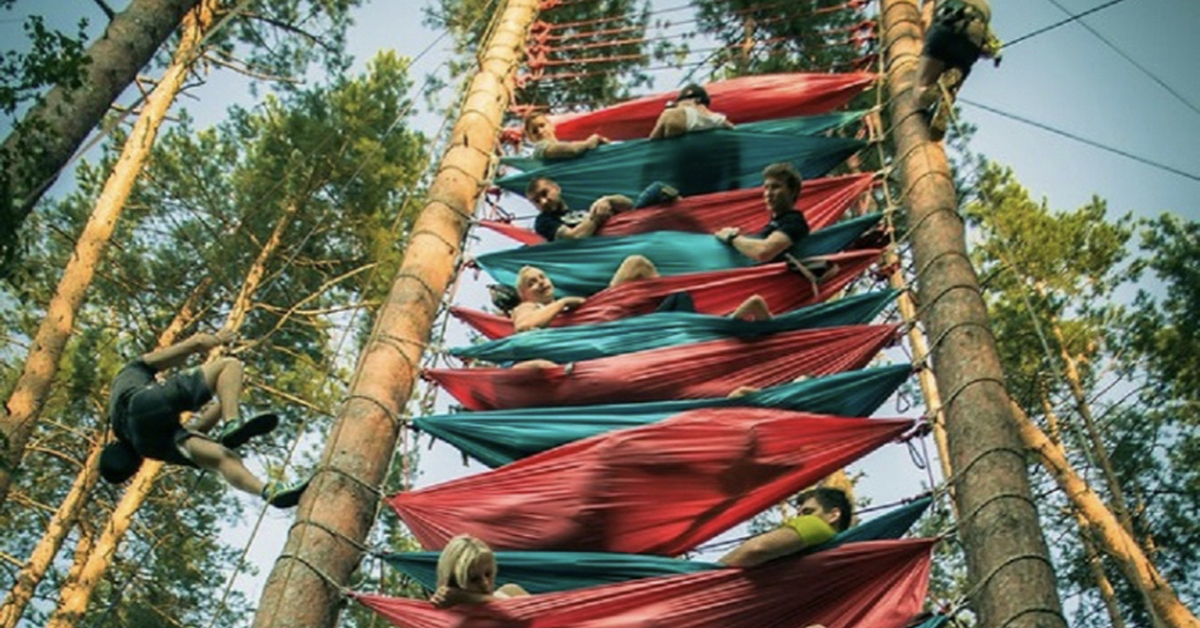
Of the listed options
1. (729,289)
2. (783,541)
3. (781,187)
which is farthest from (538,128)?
(783,541)

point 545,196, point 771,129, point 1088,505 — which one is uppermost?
point 1088,505

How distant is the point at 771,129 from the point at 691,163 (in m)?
0.42

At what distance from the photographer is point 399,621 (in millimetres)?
3811

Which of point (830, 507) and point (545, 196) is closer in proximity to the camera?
point (830, 507)

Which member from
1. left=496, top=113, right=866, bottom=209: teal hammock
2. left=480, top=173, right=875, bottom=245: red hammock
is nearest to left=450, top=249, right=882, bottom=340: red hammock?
left=480, top=173, right=875, bottom=245: red hammock

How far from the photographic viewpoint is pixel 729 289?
4.88 meters

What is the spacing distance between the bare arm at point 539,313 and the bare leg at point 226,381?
1.14 meters

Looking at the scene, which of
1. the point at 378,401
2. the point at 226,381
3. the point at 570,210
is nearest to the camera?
the point at 226,381

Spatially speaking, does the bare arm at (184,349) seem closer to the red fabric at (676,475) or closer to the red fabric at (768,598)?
the red fabric at (676,475)

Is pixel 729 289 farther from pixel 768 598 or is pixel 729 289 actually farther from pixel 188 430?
pixel 188 430

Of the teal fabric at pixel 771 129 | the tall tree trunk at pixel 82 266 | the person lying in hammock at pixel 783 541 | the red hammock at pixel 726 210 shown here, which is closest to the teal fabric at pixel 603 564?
the person lying in hammock at pixel 783 541

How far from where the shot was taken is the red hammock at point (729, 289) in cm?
484

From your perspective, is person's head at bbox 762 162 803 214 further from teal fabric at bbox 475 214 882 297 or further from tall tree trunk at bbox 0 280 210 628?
tall tree trunk at bbox 0 280 210 628

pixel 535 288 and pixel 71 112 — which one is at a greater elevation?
pixel 535 288
